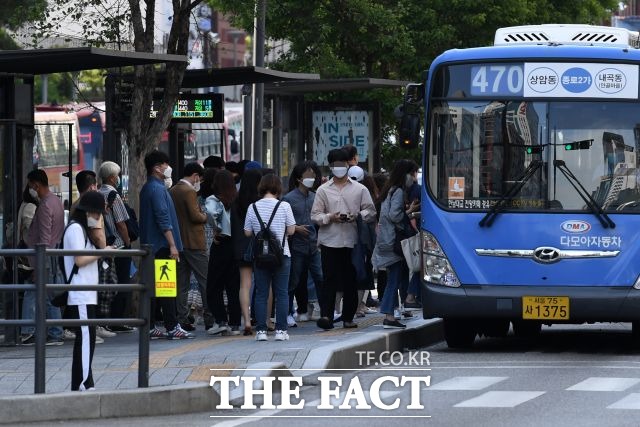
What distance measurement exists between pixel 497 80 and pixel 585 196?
1.41 m

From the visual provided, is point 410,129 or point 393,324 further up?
point 410,129

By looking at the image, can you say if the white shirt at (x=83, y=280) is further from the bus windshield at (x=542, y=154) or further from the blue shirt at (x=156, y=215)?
the bus windshield at (x=542, y=154)

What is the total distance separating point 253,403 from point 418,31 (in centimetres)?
2515

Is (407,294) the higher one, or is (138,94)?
(138,94)

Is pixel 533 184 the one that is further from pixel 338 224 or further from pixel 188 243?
pixel 188 243

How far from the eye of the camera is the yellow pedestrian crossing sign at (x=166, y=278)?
44.8ft

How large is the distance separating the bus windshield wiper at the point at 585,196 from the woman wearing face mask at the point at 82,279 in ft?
17.6

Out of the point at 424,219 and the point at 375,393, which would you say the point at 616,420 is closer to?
the point at 375,393

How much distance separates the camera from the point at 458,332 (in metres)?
16.8

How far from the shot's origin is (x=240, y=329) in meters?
17.5

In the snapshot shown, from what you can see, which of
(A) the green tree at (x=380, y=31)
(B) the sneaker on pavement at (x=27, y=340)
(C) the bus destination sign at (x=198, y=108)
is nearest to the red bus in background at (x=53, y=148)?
(A) the green tree at (x=380, y=31)

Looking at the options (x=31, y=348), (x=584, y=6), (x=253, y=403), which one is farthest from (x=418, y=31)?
(x=253, y=403)

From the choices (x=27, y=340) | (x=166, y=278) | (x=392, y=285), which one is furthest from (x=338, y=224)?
(x=166, y=278)

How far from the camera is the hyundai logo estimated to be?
15859mm
